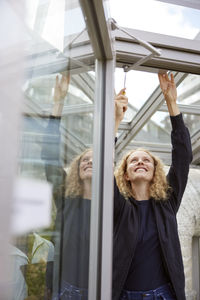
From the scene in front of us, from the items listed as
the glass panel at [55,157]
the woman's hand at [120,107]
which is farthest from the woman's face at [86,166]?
the woman's hand at [120,107]

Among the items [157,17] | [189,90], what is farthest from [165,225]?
[189,90]

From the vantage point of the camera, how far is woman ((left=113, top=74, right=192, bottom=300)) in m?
1.56

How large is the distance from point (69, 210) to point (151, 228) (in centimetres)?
102

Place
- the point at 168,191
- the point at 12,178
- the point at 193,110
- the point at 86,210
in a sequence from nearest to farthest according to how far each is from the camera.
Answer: the point at 12,178 < the point at 86,210 < the point at 168,191 < the point at 193,110

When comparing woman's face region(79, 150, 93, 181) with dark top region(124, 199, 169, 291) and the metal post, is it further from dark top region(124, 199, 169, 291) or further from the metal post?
dark top region(124, 199, 169, 291)

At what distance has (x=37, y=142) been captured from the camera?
1.74 ft

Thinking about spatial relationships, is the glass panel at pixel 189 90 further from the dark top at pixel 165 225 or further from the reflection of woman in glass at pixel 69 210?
the reflection of woman in glass at pixel 69 210

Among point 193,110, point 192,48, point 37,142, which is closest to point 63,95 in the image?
point 37,142

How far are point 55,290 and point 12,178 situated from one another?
1.51 feet

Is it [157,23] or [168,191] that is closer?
[157,23]

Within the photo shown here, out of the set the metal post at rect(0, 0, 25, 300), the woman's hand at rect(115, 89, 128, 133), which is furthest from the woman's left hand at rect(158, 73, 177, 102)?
the metal post at rect(0, 0, 25, 300)

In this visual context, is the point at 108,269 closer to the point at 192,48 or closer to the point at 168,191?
the point at 168,191

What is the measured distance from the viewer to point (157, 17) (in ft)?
5.56

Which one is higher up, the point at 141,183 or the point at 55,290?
the point at 141,183
